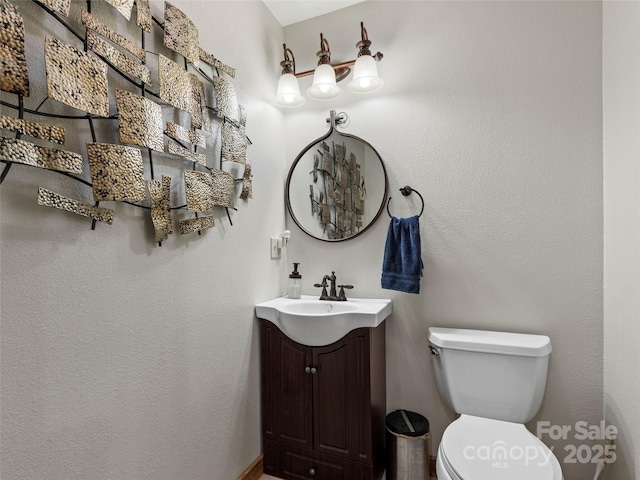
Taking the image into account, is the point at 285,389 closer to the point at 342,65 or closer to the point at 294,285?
the point at 294,285

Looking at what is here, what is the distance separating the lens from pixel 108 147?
94 cm

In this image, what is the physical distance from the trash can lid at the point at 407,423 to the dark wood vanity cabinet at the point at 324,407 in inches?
2.6

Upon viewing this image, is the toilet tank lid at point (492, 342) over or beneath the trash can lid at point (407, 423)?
over

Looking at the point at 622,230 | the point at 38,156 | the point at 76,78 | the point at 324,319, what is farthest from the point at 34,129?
the point at 622,230

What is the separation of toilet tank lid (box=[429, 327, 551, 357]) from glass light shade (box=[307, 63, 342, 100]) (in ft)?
4.44

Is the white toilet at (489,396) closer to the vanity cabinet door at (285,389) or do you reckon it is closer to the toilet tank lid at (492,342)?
the toilet tank lid at (492,342)

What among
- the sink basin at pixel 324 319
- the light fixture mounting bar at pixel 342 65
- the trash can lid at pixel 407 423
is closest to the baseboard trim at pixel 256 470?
the trash can lid at pixel 407 423

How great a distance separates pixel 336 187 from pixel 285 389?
1128mm

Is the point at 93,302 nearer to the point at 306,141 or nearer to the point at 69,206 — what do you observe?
the point at 69,206

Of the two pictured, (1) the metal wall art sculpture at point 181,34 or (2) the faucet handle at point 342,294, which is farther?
(2) the faucet handle at point 342,294

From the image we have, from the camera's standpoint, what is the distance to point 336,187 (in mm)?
1969

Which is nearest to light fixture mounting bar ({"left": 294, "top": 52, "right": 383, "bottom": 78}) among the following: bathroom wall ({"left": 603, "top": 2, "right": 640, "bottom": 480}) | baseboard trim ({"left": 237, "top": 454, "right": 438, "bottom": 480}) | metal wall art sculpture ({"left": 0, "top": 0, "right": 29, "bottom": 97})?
bathroom wall ({"left": 603, "top": 2, "right": 640, "bottom": 480})

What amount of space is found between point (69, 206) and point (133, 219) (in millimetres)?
217

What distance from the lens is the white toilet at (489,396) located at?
1.14 metres
